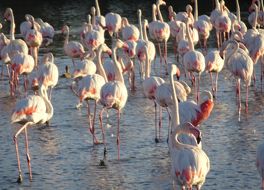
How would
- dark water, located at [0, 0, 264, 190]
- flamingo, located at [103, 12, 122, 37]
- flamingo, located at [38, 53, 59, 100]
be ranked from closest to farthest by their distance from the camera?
dark water, located at [0, 0, 264, 190], flamingo, located at [38, 53, 59, 100], flamingo, located at [103, 12, 122, 37]

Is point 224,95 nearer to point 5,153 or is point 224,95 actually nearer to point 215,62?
point 215,62

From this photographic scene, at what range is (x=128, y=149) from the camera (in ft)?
40.0

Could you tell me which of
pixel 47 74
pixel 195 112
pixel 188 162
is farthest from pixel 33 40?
pixel 188 162

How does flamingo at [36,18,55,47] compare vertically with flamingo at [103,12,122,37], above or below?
below

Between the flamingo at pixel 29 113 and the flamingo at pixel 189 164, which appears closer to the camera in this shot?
the flamingo at pixel 189 164

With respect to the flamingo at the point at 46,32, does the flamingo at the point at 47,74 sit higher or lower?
lower

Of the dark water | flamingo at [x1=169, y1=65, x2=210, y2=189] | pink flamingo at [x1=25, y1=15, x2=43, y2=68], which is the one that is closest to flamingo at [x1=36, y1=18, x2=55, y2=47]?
pink flamingo at [x1=25, y1=15, x2=43, y2=68]

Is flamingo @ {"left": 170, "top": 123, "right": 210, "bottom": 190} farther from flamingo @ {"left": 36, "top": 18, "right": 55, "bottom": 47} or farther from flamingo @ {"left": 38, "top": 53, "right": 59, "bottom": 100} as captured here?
flamingo @ {"left": 36, "top": 18, "right": 55, "bottom": 47}

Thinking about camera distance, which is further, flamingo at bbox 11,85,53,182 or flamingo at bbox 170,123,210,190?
flamingo at bbox 11,85,53,182

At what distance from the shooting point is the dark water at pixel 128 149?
34.9 feet

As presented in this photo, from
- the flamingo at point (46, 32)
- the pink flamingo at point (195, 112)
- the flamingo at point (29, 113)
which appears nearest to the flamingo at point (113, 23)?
the flamingo at point (46, 32)

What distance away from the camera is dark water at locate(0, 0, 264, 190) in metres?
10.6

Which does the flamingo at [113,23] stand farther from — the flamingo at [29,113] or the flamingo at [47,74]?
the flamingo at [29,113]

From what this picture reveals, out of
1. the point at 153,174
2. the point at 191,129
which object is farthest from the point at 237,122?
the point at 191,129
